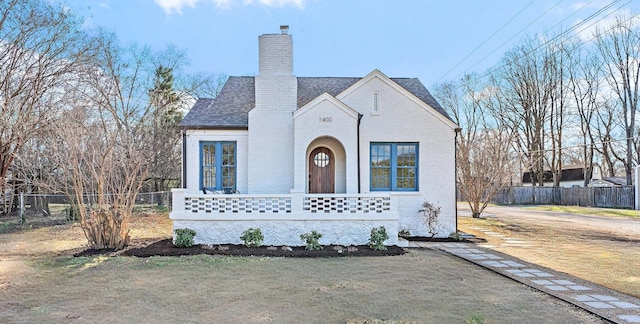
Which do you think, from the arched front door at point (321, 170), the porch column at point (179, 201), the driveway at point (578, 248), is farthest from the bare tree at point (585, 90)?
the porch column at point (179, 201)

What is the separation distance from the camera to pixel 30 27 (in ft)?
57.6

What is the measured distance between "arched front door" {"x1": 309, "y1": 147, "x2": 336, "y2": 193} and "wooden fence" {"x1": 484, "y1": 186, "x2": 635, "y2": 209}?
2821cm

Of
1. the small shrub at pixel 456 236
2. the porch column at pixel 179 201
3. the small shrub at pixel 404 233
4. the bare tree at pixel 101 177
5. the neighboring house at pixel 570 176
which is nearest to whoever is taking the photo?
the bare tree at pixel 101 177

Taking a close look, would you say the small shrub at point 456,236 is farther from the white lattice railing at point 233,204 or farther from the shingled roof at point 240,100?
the white lattice railing at point 233,204

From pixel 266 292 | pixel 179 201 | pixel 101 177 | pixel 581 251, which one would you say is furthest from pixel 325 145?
pixel 581 251

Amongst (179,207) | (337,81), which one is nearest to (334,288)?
(179,207)

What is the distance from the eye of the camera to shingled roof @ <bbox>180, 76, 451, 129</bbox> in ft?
46.5

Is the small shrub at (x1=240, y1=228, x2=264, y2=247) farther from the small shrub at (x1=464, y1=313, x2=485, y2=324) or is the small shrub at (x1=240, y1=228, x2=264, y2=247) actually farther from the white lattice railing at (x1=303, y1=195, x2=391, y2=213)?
the small shrub at (x1=464, y1=313, x2=485, y2=324)

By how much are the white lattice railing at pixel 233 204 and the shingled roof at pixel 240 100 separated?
310cm

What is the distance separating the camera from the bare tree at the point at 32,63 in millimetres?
17172

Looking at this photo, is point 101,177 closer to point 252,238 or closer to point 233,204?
point 233,204

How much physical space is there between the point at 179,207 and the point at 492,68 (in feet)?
123

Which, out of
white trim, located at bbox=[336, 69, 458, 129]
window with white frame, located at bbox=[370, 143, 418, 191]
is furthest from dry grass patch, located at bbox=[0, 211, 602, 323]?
white trim, located at bbox=[336, 69, 458, 129]

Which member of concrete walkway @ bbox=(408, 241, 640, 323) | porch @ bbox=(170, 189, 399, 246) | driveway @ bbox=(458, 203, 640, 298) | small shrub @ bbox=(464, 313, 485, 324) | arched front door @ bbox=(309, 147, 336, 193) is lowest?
driveway @ bbox=(458, 203, 640, 298)
